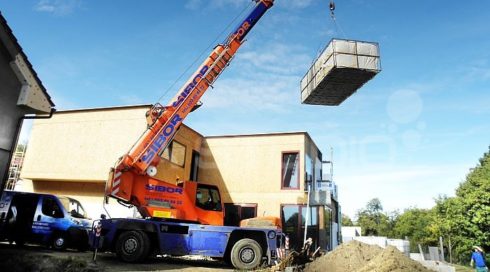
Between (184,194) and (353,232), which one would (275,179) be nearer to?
(184,194)

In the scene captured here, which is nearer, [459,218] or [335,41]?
[335,41]

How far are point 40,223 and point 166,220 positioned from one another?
4341 millimetres

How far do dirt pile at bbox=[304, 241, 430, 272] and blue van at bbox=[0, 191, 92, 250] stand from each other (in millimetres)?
7844

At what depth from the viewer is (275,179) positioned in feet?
65.3

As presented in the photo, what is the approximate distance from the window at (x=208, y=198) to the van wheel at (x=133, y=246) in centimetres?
209

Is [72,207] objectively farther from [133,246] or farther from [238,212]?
[238,212]

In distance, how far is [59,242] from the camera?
12984 mm

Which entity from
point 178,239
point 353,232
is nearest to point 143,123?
point 178,239

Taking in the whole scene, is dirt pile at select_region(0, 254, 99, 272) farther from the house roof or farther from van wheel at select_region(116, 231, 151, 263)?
the house roof

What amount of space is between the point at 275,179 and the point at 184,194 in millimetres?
7969

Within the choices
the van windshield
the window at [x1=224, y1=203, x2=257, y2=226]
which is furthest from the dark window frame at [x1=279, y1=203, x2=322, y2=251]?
the van windshield

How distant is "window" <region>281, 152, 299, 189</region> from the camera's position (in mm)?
19578

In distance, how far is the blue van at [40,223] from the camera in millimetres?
12953

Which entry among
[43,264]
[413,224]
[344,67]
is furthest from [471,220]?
[413,224]
